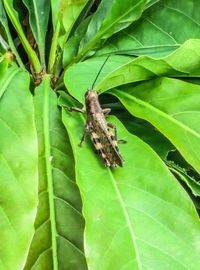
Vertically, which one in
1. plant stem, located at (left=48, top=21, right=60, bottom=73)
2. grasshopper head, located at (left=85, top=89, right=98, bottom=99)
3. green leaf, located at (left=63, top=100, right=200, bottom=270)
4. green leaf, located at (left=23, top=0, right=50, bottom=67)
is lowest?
green leaf, located at (left=63, top=100, right=200, bottom=270)

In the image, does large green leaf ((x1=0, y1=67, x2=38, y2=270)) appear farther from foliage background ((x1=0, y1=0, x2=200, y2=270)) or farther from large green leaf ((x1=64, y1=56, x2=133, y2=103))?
large green leaf ((x1=64, y1=56, x2=133, y2=103))

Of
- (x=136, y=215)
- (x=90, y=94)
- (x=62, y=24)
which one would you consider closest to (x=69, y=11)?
(x=62, y=24)

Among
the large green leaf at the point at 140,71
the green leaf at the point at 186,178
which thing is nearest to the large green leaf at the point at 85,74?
the large green leaf at the point at 140,71

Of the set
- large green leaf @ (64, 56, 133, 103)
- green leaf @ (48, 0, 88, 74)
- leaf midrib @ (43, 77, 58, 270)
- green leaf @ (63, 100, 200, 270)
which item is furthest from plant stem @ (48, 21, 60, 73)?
green leaf @ (63, 100, 200, 270)

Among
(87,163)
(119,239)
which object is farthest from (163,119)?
(119,239)

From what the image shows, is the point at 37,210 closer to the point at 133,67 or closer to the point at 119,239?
the point at 119,239

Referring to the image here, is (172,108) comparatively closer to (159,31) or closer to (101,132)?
(101,132)
